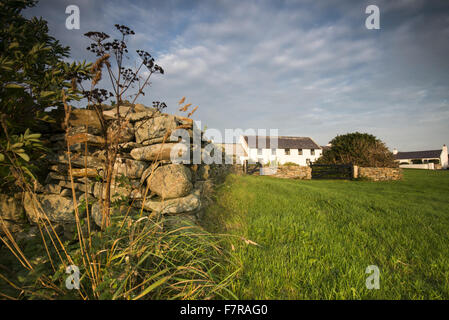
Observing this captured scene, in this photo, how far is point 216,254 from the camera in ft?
8.01

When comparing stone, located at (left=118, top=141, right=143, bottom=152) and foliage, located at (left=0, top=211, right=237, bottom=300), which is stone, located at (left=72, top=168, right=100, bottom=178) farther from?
foliage, located at (left=0, top=211, right=237, bottom=300)

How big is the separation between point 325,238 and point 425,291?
1.19 metres

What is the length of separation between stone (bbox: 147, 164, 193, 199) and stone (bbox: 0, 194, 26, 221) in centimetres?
192

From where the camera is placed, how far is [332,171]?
16578 mm

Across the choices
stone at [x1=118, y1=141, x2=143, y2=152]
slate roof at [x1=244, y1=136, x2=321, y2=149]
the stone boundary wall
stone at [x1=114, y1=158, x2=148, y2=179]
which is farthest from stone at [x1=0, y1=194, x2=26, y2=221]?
slate roof at [x1=244, y1=136, x2=321, y2=149]

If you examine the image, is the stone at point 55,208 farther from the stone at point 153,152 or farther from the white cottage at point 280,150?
the white cottage at point 280,150

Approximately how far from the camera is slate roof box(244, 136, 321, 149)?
1542 inches

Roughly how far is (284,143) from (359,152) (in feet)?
73.0

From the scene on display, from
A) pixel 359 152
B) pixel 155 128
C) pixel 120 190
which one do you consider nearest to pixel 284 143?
pixel 359 152

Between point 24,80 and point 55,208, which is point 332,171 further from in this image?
point 24,80

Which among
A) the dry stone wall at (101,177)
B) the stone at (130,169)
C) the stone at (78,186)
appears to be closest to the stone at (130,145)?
the dry stone wall at (101,177)

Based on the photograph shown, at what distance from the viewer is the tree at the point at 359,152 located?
55.3 ft
